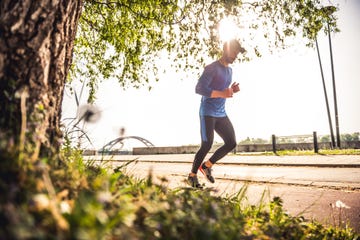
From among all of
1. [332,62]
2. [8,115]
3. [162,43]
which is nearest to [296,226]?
[8,115]

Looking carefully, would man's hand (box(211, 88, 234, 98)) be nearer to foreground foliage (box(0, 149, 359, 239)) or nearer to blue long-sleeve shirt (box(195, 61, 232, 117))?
blue long-sleeve shirt (box(195, 61, 232, 117))

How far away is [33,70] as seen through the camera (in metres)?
1.89

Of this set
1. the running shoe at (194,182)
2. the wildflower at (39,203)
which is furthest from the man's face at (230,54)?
the wildflower at (39,203)

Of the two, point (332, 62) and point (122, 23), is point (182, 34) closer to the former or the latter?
point (122, 23)

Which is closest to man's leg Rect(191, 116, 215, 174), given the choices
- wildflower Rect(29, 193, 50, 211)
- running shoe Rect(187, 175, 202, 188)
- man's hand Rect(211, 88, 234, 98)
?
running shoe Rect(187, 175, 202, 188)

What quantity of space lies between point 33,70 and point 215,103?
10.5ft

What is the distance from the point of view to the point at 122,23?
737cm

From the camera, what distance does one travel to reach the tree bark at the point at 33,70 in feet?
5.70

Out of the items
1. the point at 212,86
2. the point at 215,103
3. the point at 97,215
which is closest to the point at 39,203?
the point at 97,215

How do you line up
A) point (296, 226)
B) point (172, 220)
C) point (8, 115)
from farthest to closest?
point (296, 226), point (8, 115), point (172, 220)

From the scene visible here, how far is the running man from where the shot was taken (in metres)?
4.56

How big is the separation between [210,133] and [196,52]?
3.55 m

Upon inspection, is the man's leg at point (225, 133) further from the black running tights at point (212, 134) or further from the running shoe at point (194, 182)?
the running shoe at point (194, 182)

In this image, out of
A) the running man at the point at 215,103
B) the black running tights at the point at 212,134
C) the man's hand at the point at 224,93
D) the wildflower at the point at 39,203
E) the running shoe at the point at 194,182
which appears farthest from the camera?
the black running tights at the point at 212,134
